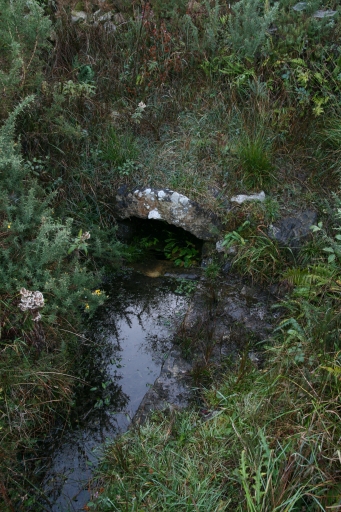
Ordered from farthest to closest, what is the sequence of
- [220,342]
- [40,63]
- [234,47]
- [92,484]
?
[234,47] < [40,63] < [220,342] < [92,484]

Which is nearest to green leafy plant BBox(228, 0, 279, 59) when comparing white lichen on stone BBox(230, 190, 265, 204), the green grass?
white lichen on stone BBox(230, 190, 265, 204)

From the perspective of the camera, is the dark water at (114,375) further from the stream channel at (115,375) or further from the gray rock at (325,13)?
the gray rock at (325,13)

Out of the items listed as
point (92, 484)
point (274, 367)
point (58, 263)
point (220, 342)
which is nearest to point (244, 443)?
point (274, 367)

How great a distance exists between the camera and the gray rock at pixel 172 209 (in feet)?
15.6

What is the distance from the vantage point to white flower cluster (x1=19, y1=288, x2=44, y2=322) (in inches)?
130

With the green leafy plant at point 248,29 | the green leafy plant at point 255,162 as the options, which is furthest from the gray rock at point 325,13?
the green leafy plant at point 255,162

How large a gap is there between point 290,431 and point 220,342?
135 centimetres

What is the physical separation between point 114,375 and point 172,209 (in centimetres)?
187

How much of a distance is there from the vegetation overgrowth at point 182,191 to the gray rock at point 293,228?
93mm

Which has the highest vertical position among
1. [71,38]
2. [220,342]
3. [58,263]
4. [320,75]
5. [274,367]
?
[71,38]

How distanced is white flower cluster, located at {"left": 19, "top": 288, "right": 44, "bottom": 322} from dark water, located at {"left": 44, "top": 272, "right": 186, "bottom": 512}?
2.62 feet

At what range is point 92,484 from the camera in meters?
2.96

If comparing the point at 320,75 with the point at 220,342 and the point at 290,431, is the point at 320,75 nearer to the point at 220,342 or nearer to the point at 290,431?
the point at 220,342

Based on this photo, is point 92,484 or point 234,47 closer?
point 92,484
